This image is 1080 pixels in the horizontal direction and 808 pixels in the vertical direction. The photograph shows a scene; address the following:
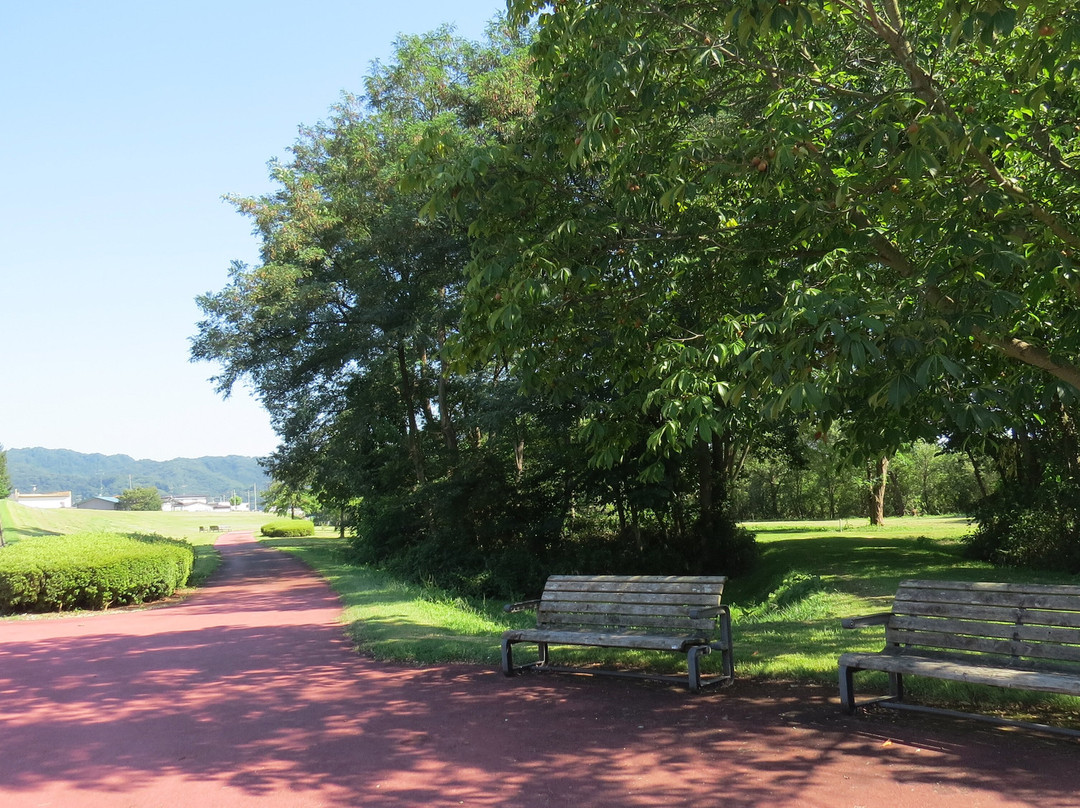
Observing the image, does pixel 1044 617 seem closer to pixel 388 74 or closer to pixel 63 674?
pixel 63 674

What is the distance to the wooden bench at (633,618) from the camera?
6.95m

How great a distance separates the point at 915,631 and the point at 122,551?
15.0 meters

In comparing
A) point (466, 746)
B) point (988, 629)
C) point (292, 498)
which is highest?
point (292, 498)

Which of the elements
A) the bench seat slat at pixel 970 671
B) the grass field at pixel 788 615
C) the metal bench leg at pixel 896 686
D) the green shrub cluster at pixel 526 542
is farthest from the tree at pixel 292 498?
the bench seat slat at pixel 970 671

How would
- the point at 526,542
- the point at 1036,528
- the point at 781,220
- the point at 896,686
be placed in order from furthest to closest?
the point at 526,542, the point at 1036,528, the point at 781,220, the point at 896,686

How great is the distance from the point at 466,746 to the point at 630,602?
2468 millimetres

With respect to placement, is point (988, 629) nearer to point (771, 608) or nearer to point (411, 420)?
point (771, 608)

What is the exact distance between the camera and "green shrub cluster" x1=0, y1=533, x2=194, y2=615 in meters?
14.5

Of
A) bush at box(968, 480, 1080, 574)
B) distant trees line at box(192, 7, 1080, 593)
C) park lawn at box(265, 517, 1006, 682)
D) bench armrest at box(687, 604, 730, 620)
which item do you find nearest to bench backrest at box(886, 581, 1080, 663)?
distant trees line at box(192, 7, 1080, 593)

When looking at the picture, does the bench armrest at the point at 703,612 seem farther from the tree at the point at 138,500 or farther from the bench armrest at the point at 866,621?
the tree at the point at 138,500

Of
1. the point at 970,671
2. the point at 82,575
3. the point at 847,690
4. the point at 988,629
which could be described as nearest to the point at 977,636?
the point at 988,629

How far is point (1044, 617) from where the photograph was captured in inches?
218

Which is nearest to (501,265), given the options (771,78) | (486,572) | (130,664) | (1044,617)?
(771,78)

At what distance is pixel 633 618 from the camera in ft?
25.2
